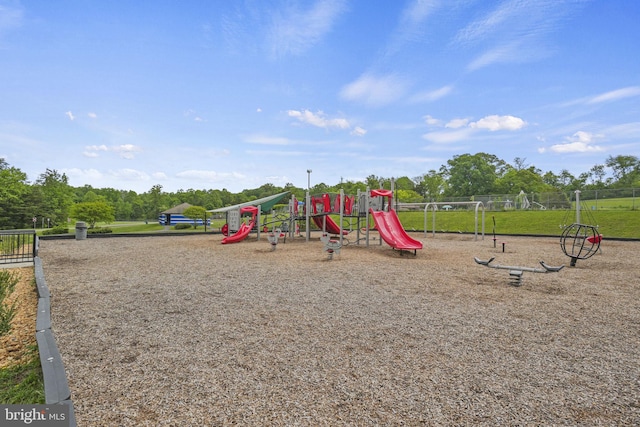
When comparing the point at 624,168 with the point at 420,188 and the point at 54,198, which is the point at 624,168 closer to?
the point at 420,188

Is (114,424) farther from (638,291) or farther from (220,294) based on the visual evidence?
(638,291)

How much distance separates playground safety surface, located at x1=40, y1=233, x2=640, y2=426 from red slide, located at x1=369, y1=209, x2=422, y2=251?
458 cm

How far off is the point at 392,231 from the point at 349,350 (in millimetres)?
10416

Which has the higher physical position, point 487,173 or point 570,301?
point 487,173

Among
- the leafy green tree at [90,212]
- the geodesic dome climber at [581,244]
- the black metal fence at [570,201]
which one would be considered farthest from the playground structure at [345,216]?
the black metal fence at [570,201]

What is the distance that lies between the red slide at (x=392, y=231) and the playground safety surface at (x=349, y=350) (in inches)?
180

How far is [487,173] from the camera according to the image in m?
67.9

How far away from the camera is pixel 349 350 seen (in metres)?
3.95

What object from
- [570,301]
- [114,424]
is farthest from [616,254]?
[114,424]

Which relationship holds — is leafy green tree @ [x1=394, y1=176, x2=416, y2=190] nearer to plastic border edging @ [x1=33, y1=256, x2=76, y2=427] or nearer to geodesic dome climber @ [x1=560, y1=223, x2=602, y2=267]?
geodesic dome climber @ [x1=560, y1=223, x2=602, y2=267]

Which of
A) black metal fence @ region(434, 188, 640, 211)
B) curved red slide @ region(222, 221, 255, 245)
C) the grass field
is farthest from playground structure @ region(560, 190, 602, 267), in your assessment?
black metal fence @ region(434, 188, 640, 211)

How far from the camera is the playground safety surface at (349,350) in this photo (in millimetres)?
2775

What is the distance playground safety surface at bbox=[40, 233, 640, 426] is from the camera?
2775 millimetres

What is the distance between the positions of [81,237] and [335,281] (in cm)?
1810
